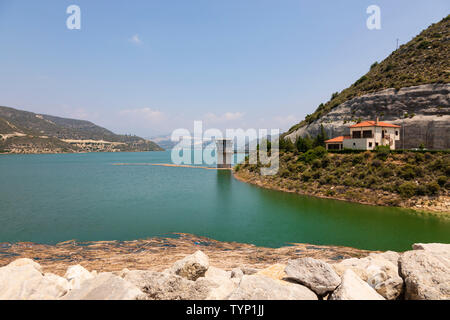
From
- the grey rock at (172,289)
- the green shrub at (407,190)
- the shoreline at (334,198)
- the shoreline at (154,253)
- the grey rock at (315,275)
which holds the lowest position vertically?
the shoreline at (154,253)

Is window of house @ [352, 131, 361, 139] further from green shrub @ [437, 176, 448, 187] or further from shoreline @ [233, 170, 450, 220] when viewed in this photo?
shoreline @ [233, 170, 450, 220]

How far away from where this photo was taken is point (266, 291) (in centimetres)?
497

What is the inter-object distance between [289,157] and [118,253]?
3612 cm

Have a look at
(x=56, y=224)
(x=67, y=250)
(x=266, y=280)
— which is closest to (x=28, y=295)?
(x=266, y=280)

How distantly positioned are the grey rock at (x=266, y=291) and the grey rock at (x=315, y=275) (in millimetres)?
354

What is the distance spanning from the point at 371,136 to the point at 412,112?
34.2 feet

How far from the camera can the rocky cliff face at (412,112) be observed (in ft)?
117

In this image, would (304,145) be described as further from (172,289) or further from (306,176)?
(172,289)

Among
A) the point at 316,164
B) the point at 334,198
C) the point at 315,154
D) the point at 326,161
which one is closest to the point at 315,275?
the point at 334,198

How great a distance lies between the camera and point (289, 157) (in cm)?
4394

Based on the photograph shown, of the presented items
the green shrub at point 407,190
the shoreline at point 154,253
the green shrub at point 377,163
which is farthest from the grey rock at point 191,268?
the green shrub at point 377,163

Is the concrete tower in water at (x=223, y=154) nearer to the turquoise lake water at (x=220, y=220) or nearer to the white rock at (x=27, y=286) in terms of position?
the turquoise lake water at (x=220, y=220)

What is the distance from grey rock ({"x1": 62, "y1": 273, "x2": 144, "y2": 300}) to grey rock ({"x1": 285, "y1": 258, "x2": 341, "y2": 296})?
3.97 m

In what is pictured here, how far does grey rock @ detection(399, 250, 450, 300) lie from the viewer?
5.03 meters
